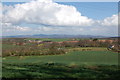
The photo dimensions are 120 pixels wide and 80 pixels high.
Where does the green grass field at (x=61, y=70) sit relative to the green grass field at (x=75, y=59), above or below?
above

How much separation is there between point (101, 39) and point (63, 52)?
7.06 metres

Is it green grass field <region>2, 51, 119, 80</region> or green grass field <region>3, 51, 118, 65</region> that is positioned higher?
green grass field <region>2, 51, 119, 80</region>

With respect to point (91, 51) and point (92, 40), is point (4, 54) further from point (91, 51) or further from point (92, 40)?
point (92, 40)

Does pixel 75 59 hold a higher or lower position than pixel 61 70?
lower

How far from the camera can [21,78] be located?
7258 mm

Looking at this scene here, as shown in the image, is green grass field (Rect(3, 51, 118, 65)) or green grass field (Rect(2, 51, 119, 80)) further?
green grass field (Rect(3, 51, 118, 65))

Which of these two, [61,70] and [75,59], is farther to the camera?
[75,59]

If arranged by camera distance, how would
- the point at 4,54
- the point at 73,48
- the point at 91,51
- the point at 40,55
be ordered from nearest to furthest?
1. the point at 4,54
2. the point at 40,55
3. the point at 91,51
4. the point at 73,48

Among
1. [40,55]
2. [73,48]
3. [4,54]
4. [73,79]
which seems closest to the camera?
[73,79]

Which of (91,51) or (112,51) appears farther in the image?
(91,51)

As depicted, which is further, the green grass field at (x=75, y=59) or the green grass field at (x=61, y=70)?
the green grass field at (x=75, y=59)

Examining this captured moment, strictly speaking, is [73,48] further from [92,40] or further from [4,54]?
[4,54]

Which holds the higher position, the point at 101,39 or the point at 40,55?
the point at 101,39

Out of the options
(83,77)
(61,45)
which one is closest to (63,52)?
(61,45)
